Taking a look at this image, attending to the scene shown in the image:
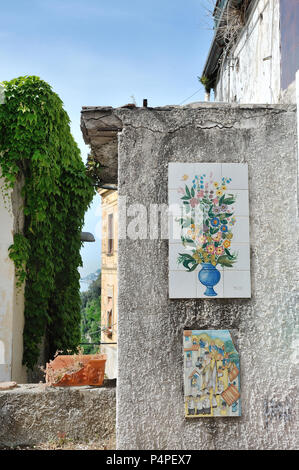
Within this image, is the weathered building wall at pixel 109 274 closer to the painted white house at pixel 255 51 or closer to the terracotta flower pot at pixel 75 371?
the painted white house at pixel 255 51

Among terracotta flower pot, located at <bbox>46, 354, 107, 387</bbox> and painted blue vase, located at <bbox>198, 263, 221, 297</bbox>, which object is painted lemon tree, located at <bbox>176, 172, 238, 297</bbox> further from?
terracotta flower pot, located at <bbox>46, 354, 107, 387</bbox>

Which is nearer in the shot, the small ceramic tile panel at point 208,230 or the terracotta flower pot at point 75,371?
the small ceramic tile panel at point 208,230

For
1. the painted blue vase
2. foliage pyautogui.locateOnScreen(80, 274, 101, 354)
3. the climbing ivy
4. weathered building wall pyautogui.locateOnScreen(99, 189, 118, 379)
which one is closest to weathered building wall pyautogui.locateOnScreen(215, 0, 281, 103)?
the painted blue vase

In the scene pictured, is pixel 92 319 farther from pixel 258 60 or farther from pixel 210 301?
pixel 210 301

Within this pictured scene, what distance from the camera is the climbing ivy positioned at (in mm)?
7453

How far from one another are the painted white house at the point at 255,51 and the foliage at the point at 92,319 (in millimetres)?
20181

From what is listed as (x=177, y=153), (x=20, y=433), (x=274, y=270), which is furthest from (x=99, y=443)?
(x=177, y=153)

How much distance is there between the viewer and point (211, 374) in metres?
4.13

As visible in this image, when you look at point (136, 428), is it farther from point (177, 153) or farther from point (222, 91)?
point (222, 91)

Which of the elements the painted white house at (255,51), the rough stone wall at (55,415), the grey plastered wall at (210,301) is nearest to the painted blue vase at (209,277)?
the grey plastered wall at (210,301)

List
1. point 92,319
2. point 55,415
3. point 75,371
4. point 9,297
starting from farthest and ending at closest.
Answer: point 92,319 < point 9,297 < point 75,371 < point 55,415

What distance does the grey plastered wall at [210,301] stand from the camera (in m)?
4.08

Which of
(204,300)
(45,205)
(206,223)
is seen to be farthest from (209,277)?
(45,205)

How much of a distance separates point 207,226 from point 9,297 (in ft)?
14.0
